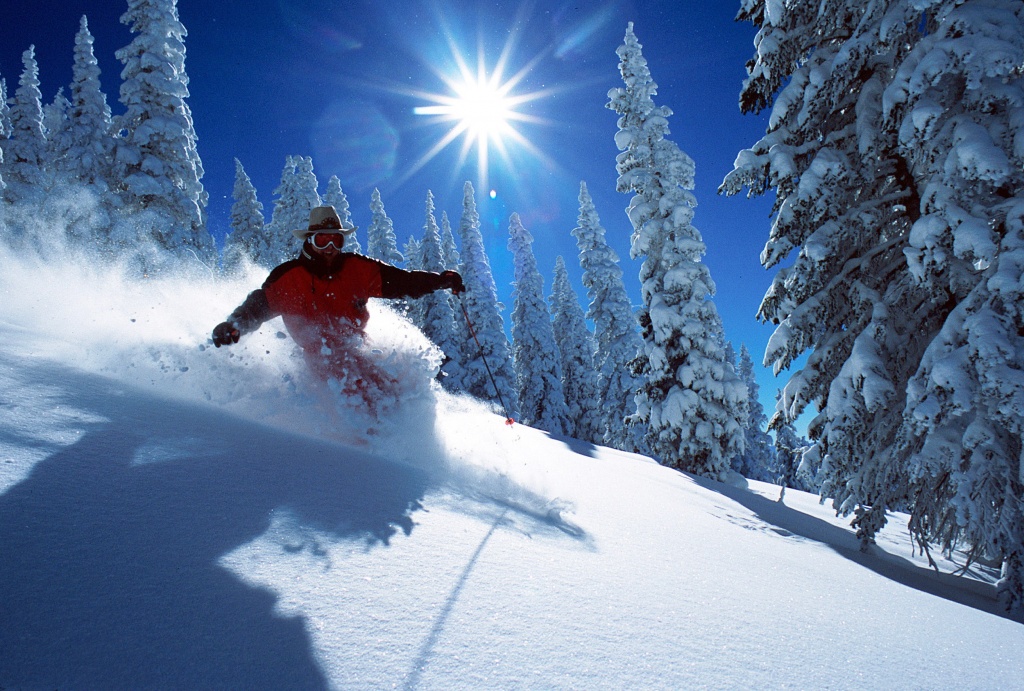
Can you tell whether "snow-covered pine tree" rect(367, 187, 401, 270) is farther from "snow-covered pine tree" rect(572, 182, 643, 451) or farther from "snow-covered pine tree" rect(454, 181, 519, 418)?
"snow-covered pine tree" rect(572, 182, 643, 451)

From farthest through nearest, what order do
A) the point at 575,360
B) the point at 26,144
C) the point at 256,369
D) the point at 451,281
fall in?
the point at 575,360 < the point at 26,144 < the point at 451,281 < the point at 256,369

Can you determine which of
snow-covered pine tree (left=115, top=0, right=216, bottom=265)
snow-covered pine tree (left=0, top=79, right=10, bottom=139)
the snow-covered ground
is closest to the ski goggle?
the snow-covered ground

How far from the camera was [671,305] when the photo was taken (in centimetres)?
1574

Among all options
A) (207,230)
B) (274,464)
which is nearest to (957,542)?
(274,464)

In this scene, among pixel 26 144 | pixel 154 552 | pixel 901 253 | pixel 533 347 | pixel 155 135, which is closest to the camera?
pixel 154 552

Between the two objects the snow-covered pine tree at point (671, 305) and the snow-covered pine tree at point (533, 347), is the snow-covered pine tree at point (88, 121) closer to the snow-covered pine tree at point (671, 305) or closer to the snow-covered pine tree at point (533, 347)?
the snow-covered pine tree at point (671, 305)

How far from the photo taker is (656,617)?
Result: 1921 mm

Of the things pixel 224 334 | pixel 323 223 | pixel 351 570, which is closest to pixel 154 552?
pixel 351 570

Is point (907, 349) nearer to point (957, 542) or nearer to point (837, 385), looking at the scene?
point (837, 385)

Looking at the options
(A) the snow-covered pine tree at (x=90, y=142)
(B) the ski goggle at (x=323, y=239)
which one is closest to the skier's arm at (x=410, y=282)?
(B) the ski goggle at (x=323, y=239)

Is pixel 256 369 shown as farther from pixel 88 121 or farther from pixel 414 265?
pixel 414 265

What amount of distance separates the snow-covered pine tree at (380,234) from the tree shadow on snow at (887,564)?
28.6m

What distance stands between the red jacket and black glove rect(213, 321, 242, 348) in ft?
0.80

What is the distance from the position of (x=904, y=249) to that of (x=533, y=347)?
27027 mm
